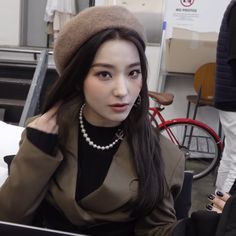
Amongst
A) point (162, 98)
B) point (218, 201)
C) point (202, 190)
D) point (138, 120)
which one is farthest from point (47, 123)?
point (202, 190)

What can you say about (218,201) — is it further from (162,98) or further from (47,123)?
(162,98)

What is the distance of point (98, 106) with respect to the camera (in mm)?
853

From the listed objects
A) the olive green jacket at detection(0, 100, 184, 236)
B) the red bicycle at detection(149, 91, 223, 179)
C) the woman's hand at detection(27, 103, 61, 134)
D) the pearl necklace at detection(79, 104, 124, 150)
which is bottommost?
the red bicycle at detection(149, 91, 223, 179)

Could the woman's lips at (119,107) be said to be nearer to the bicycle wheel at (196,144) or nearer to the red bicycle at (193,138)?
the red bicycle at (193,138)

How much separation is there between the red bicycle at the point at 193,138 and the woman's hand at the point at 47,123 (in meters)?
1.91

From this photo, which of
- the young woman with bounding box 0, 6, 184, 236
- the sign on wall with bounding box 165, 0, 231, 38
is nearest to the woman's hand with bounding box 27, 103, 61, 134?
the young woman with bounding box 0, 6, 184, 236

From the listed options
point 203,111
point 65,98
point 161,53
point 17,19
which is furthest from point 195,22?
point 17,19

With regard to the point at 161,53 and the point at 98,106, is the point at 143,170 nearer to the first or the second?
the point at 98,106

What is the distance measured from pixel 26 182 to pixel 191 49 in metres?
2.46

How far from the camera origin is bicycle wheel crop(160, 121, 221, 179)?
3018 mm

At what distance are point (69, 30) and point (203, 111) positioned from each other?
2.87 meters

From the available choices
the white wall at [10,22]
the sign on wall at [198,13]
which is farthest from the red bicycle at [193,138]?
the white wall at [10,22]

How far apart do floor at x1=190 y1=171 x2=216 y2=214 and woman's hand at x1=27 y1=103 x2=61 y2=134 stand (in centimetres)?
172

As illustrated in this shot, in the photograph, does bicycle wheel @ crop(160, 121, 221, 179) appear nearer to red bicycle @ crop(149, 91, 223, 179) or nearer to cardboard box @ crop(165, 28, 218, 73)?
red bicycle @ crop(149, 91, 223, 179)
